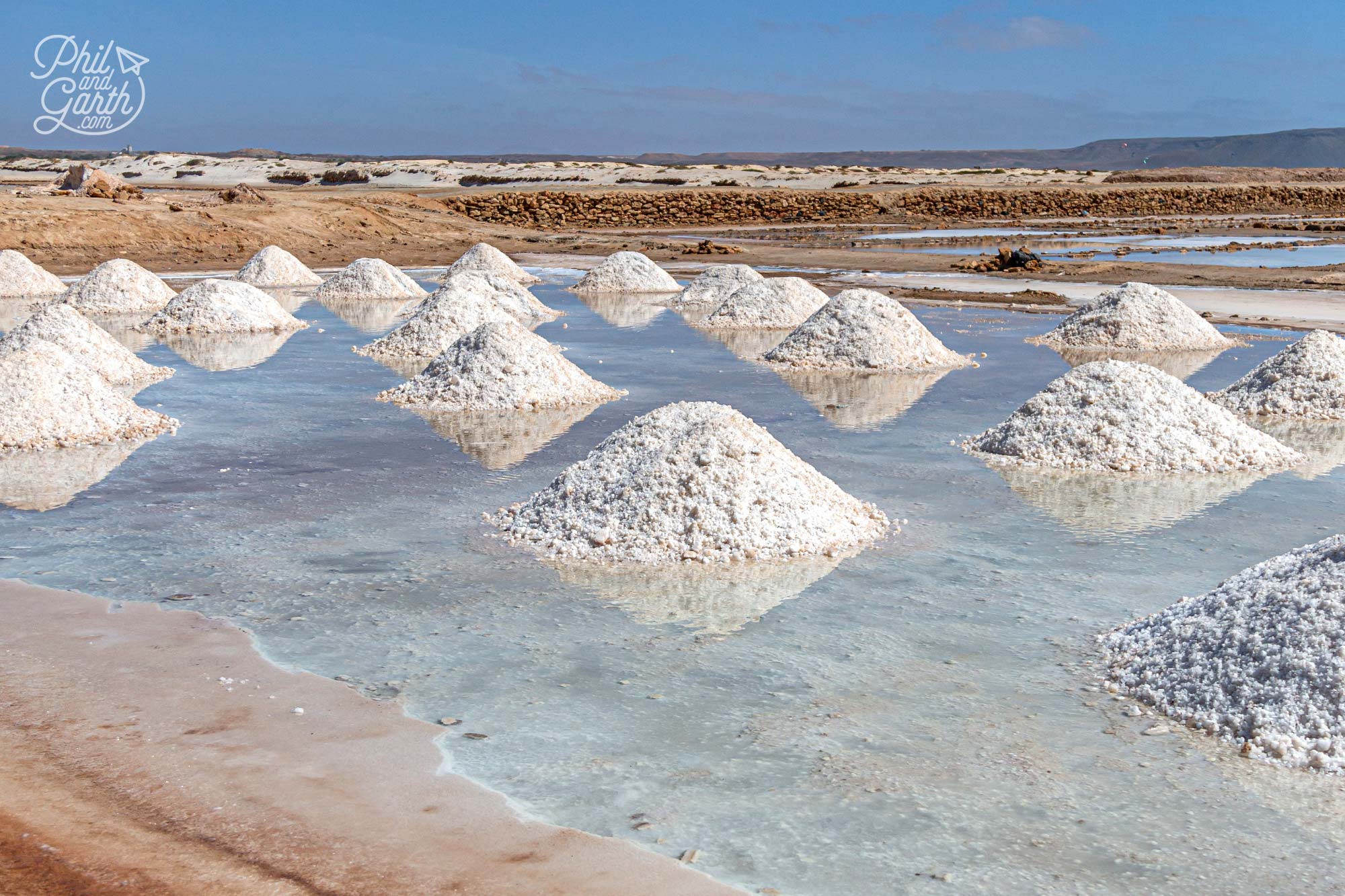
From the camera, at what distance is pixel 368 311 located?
16.9 metres

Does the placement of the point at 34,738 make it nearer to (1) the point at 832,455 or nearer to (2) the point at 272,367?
(1) the point at 832,455

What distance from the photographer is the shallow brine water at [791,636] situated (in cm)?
339

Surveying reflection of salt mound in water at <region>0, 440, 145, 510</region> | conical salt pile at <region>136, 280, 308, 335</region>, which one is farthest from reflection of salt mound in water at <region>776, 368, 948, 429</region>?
conical salt pile at <region>136, 280, 308, 335</region>

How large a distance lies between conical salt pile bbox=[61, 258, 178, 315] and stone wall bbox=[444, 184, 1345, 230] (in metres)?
21.5

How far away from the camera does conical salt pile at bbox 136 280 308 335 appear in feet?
46.6

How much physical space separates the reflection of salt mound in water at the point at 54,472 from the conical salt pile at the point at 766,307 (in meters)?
8.09

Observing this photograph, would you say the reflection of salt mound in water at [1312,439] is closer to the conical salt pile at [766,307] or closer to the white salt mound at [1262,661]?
the white salt mound at [1262,661]

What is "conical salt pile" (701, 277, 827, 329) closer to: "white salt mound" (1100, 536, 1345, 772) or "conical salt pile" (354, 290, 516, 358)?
"conical salt pile" (354, 290, 516, 358)

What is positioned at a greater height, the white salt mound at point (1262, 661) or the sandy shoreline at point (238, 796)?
the white salt mound at point (1262, 661)

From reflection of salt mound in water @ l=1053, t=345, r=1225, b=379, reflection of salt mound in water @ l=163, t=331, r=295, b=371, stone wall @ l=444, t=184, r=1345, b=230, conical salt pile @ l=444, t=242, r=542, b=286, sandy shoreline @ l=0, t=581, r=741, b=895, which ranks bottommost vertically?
sandy shoreline @ l=0, t=581, r=741, b=895

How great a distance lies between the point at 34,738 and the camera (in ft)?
12.6

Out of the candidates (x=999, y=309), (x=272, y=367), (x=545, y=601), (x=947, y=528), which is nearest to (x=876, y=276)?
(x=999, y=309)

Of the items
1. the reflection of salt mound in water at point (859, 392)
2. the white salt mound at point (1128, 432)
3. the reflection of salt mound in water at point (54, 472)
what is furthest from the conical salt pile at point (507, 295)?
the white salt mound at point (1128, 432)

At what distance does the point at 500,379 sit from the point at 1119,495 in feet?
15.8
